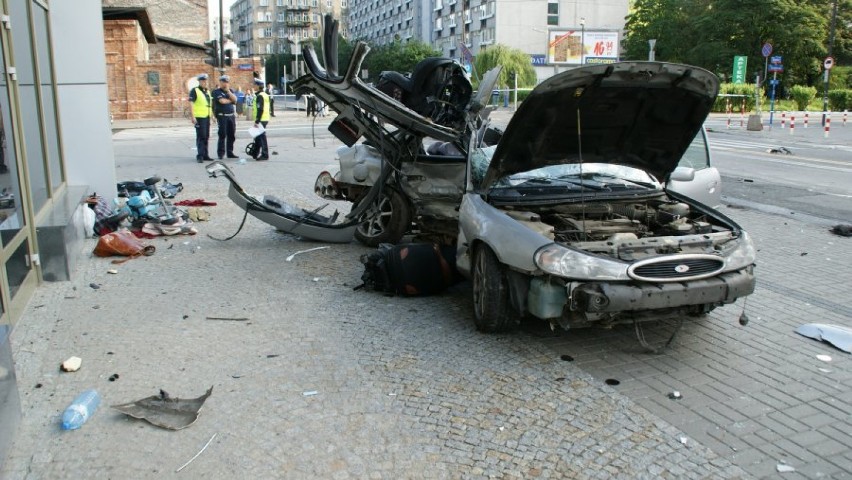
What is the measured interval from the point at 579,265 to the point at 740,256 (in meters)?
1.28

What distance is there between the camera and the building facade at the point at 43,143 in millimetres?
5918

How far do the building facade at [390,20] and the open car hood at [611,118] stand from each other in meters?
98.5

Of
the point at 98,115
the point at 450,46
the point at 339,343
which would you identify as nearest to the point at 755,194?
the point at 339,343

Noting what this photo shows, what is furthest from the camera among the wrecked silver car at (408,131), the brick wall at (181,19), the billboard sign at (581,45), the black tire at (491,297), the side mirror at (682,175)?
the billboard sign at (581,45)

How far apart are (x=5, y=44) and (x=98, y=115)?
3.81m

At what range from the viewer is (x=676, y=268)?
15.9 ft

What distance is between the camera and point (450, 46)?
344 feet

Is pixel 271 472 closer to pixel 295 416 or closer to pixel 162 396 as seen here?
pixel 295 416

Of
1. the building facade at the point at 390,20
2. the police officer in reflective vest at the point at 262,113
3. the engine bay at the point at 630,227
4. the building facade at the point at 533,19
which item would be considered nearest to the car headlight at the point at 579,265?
the engine bay at the point at 630,227

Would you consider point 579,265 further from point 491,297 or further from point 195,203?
point 195,203

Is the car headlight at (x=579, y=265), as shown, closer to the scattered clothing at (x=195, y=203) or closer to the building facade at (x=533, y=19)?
the scattered clothing at (x=195, y=203)

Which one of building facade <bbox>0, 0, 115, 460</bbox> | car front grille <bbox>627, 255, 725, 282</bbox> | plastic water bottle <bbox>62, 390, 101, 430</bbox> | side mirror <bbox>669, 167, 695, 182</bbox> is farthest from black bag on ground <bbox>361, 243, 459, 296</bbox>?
building facade <bbox>0, 0, 115, 460</bbox>

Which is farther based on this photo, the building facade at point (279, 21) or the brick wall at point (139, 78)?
the building facade at point (279, 21)

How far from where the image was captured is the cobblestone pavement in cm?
371
